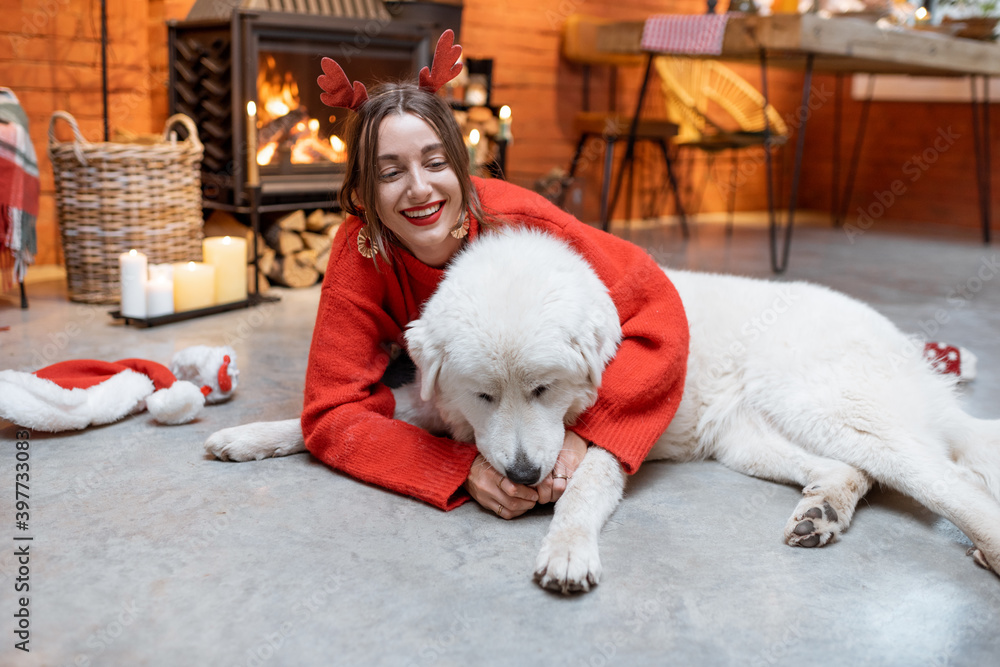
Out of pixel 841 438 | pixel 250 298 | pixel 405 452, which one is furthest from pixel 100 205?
pixel 841 438

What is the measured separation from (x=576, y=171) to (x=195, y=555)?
18.5 feet

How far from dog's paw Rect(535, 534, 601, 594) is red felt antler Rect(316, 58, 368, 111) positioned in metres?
1.24

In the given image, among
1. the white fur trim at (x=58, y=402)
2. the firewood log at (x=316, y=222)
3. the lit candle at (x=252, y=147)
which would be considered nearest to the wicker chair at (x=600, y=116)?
the firewood log at (x=316, y=222)

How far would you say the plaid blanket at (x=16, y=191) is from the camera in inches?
136

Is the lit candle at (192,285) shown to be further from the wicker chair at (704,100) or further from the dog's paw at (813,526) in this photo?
the wicker chair at (704,100)

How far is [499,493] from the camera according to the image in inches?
72.2

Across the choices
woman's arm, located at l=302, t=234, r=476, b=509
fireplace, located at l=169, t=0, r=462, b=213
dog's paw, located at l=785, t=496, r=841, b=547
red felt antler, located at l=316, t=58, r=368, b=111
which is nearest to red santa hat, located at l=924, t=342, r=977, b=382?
dog's paw, located at l=785, t=496, r=841, b=547

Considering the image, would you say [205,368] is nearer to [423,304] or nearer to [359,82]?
[423,304]

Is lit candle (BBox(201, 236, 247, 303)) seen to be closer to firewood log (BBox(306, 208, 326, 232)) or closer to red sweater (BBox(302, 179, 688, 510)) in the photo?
firewood log (BBox(306, 208, 326, 232))

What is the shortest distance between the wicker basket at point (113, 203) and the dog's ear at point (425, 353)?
2584mm

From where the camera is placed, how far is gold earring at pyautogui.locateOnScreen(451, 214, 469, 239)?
211 cm

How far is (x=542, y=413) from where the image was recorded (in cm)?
174

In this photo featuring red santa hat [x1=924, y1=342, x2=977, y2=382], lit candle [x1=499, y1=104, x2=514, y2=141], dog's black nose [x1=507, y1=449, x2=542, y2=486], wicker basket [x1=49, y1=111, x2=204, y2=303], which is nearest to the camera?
dog's black nose [x1=507, y1=449, x2=542, y2=486]

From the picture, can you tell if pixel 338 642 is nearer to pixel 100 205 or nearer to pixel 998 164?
pixel 100 205
